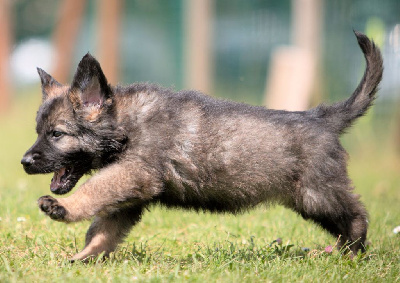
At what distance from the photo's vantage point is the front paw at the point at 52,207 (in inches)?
156

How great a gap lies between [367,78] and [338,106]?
347 millimetres

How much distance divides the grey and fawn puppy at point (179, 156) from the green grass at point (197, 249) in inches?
11.5

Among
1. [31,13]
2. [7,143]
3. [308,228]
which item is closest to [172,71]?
[7,143]

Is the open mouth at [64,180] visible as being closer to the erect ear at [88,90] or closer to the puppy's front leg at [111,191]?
the puppy's front leg at [111,191]

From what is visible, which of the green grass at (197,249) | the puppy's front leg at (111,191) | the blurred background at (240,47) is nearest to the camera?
the green grass at (197,249)

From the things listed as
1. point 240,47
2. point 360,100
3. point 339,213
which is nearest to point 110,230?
point 339,213

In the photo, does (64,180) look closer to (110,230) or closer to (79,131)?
(79,131)

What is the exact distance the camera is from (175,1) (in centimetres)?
1273

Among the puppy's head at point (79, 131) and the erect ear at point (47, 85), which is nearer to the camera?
the puppy's head at point (79, 131)

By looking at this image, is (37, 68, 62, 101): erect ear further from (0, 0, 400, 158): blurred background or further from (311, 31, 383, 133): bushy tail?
Result: (0, 0, 400, 158): blurred background

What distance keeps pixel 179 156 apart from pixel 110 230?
795 mm

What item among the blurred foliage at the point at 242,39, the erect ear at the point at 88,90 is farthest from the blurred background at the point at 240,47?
the erect ear at the point at 88,90

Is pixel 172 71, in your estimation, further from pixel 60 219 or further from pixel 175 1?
pixel 60 219

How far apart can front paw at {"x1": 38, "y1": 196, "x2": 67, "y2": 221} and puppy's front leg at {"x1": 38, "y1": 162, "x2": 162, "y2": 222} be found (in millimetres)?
19
